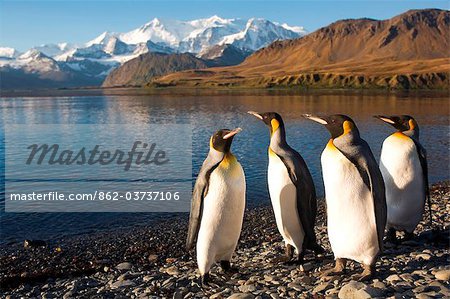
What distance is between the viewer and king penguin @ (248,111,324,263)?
18.7ft

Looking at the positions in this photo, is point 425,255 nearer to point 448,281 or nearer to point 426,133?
point 448,281

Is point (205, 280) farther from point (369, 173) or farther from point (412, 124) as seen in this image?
point (412, 124)

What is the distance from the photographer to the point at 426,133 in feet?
83.1

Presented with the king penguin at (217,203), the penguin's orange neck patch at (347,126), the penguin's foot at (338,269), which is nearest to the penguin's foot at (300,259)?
the penguin's foot at (338,269)

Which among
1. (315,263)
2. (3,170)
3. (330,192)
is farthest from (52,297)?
(3,170)

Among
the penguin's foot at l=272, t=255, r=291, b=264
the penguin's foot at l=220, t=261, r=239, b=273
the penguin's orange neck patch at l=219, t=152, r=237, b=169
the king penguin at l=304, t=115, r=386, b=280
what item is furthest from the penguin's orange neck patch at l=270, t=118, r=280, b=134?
the penguin's foot at l=220, t=261, r=239, b=273

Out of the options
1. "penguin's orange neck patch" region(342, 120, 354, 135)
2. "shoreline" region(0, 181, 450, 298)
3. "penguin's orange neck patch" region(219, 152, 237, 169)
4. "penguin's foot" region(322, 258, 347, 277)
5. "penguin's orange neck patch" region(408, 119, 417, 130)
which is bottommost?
"shoreline" region(0, 181, 450, 298)

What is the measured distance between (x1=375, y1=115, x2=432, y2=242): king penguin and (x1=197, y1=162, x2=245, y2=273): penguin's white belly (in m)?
2.22


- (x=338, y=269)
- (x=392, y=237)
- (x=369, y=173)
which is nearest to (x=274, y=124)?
(x=369, y=173)

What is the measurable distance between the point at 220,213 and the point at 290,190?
92 centimetres

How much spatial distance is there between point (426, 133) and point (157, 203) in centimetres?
1881

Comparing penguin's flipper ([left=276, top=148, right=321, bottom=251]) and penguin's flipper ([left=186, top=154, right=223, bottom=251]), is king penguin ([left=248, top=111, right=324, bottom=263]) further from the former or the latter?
penguin's flipper ([left=186, top=154, right=223, bottom=251])

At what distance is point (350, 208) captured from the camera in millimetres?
5219

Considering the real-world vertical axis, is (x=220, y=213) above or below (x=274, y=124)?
below
